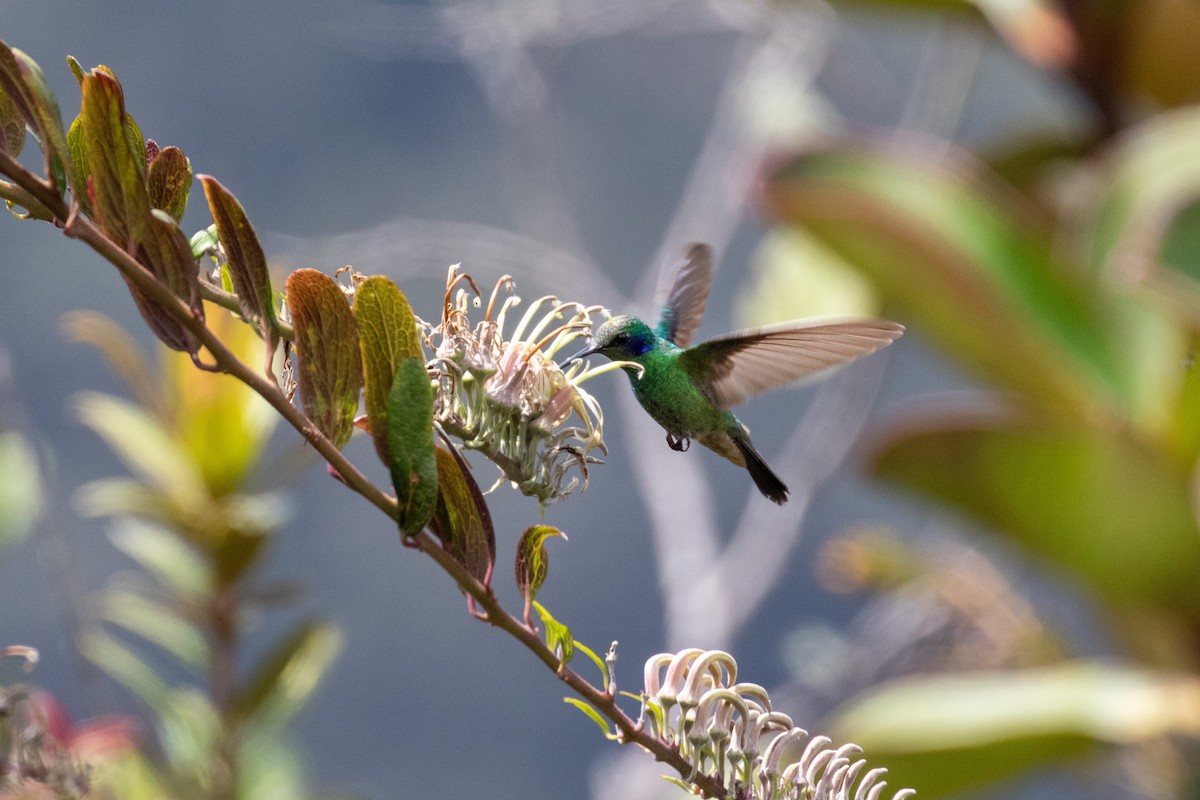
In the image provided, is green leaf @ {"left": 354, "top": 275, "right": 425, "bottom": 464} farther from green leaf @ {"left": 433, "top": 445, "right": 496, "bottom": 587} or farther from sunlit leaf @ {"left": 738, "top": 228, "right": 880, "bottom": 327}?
sunlit leaf @ {"left": 738, "top": 228, "right": 880, "bottom": 327}

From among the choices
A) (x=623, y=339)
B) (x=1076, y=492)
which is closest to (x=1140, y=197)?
(x=1076, y=492)

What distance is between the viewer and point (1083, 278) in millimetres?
2166

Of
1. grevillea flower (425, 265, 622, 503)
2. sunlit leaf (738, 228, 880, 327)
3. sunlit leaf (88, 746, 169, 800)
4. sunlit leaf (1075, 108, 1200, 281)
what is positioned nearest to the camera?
grevillea flower (425, 265, 622, 503)

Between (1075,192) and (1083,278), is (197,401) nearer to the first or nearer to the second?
(1083,278)

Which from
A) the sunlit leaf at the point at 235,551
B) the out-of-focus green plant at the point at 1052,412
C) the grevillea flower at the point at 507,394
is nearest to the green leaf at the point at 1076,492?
the out-of-focus green plant at the point at 1052,412

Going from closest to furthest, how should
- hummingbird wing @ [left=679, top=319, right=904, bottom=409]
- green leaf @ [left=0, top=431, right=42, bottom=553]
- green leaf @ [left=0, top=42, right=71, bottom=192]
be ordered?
1. green leaf @ [left=0, top=42, right=71, bottom=192]
2. hummingbird wing @ [left=679, top=319, right=904, bottom=409]
3. green leaf @ [left=0, top=431, right=42, bottom=553]

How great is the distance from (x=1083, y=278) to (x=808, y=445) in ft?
2.85

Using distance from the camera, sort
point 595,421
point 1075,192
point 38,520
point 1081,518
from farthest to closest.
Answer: point 1075,192
point 1081,518
point 38,520
point 595,421

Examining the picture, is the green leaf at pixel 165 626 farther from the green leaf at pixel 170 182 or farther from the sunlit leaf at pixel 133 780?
the green leaf at pixel 170 182

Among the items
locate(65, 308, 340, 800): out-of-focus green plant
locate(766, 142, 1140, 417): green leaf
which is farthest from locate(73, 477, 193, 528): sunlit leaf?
locate(766, 142, 1140, 417): green leaf

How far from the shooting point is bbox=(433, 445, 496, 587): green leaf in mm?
625

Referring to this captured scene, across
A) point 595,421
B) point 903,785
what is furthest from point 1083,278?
→ point 595,421

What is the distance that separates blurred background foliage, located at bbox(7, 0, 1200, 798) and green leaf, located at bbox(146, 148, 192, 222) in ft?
3.16

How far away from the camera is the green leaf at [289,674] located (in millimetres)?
1679
